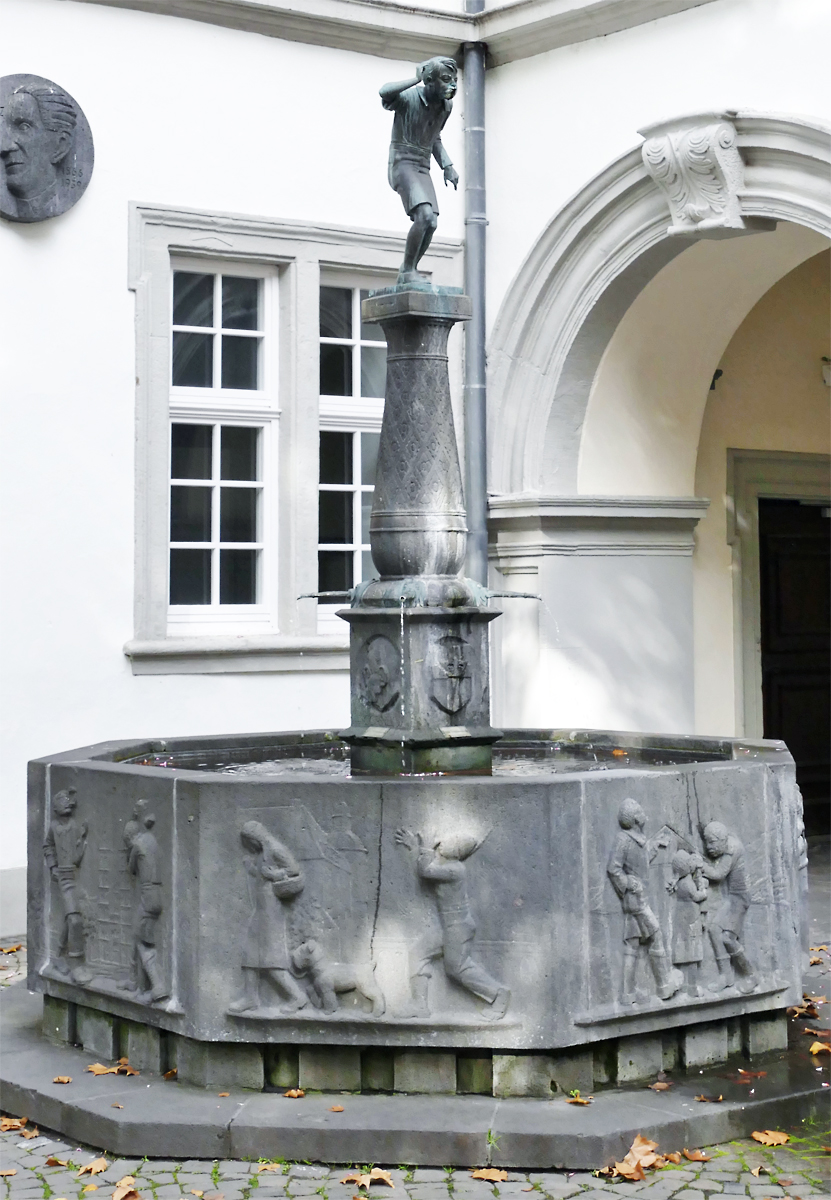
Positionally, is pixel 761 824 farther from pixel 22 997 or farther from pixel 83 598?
pixel 83 598

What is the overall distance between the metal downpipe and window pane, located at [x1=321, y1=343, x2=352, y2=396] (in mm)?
652

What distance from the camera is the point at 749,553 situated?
34.7 ft

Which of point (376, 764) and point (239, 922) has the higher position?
point (376, 764)

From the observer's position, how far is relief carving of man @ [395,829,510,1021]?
486 centimetres

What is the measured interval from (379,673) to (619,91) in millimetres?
4403

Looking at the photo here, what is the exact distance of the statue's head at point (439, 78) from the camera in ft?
18.3

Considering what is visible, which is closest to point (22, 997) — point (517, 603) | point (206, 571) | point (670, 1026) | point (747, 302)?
point (670, 1026)

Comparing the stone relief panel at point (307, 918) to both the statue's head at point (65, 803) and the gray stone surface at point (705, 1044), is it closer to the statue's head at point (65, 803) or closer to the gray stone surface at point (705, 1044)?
the statue's head at point (65, 803)

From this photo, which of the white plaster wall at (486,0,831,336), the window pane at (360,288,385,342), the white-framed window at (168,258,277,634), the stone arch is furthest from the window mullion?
the white plaster wall at (486,0,831,336)

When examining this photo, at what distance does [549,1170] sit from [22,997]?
102 inches

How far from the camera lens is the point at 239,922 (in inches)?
197

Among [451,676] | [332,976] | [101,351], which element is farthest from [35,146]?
[332,976]

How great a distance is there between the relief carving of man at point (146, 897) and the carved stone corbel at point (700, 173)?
4.43 meters

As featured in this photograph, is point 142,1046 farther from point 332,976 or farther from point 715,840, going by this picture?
point 715,840
